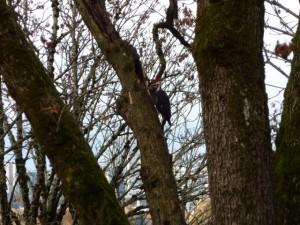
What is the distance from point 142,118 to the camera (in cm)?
406

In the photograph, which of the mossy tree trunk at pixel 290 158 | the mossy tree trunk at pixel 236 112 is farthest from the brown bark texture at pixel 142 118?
the mossy tree trunk at pixel 290 158

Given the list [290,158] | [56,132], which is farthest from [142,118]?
[290,158]

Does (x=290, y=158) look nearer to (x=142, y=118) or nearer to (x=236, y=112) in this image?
(x=236, y=112)

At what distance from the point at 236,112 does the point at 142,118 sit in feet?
2.53

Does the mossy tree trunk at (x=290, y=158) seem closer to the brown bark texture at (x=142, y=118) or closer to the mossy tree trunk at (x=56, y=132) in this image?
the brown bark texture at (x=142, y=118)

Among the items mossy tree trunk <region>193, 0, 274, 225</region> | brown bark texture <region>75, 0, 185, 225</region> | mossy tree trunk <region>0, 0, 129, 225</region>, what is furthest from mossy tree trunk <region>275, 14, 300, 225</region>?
mossy tree trunk <region>0, 0, 129, 225</region>

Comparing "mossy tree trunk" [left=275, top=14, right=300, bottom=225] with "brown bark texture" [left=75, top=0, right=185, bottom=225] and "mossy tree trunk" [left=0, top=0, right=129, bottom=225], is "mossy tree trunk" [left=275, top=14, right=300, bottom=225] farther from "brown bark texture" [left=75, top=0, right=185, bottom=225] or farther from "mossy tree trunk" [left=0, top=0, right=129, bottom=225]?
"mossy tree trunk" [left=0, top=0, right=129, bottom=225]

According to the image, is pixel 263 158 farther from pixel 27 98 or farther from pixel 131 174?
pixel 131 174

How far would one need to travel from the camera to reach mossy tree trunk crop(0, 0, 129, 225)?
339 cm

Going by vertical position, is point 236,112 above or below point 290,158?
above

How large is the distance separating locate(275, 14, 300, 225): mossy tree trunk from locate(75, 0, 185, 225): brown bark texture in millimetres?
662

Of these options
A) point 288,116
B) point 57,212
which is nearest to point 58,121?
point 288,116

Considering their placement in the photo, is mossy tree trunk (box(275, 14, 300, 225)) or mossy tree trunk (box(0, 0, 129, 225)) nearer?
mossy tree trunk (box(0, 0, 129, 225))

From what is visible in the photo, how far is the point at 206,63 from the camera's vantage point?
11.9ft
